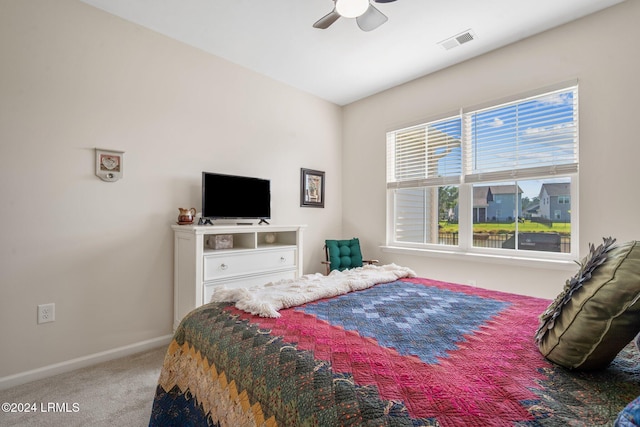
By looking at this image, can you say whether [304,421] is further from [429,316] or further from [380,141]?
[380,141]

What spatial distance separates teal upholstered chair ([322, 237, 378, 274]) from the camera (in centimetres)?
373

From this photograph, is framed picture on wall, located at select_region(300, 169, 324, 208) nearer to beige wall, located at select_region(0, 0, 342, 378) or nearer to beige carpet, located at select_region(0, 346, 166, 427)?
beige wall, located at select_region(0, 0, 342, 378)

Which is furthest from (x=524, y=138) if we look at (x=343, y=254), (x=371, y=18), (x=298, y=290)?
(x=298, y=290)

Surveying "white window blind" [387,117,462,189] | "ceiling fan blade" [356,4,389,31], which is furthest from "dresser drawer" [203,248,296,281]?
"ceiling fan blade" [356,4,389,31]

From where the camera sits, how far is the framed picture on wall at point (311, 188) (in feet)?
13.2

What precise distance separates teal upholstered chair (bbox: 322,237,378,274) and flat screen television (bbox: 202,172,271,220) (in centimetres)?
93

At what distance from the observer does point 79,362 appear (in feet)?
7.79

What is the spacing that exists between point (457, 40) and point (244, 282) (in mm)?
3067

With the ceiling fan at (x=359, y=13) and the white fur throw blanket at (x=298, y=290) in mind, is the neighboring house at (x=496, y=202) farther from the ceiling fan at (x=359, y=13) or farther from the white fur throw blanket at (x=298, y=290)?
the ceiling fan at (x=359, y=13)

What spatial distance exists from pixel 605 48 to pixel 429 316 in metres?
2.75

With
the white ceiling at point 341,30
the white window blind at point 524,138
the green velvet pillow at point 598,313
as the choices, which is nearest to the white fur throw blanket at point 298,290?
the green velvet pillow at point 598,313

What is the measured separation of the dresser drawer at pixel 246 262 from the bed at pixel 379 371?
1116mm

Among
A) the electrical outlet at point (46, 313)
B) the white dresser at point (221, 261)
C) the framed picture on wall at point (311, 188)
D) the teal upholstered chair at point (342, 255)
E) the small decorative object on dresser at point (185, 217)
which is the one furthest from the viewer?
the framed picture on wall at point (311, 188)

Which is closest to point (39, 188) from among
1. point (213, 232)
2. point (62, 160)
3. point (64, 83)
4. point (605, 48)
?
point (62, 160)
